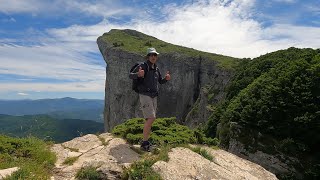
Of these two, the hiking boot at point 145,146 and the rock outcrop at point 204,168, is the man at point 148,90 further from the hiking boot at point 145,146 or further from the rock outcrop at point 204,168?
the rock outcrop at point 204,168

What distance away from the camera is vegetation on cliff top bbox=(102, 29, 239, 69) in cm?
7619

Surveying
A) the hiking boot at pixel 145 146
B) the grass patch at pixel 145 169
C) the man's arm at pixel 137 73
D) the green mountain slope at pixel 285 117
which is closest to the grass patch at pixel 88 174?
the grass patch at pixel 145 169

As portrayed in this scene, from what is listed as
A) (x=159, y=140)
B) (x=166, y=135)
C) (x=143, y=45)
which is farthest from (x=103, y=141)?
(x=143, y=45)

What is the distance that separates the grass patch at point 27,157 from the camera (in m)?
8.58

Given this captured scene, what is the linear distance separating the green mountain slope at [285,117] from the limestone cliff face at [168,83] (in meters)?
39.4

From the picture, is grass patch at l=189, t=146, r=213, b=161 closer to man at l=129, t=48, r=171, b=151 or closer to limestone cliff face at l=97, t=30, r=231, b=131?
man at l=129, t=48, r=171, b=151

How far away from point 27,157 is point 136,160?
11.3ft

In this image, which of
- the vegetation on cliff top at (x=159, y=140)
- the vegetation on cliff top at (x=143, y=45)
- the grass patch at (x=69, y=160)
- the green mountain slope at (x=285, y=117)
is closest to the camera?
the vegetation on cliff top at (x=159, y=140)

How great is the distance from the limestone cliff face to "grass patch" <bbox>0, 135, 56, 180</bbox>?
59.6 m

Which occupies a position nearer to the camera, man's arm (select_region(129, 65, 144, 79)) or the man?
man's arm (select_region(129, 65, 144, 79))

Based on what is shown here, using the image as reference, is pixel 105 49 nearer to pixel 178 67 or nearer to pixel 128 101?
pixel 128 101

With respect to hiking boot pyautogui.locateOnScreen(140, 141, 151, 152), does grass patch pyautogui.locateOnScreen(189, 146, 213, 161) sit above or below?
below

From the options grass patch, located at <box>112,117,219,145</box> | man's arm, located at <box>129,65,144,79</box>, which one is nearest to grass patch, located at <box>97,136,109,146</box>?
grass patch, located at <box>112,117,219,145</box>

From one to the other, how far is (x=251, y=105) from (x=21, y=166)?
2429cm
